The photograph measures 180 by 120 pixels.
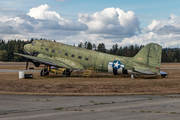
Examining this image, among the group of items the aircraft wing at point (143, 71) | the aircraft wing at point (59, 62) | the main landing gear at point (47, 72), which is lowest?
the main landing gear at point (47, 72)

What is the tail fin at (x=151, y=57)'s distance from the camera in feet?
111

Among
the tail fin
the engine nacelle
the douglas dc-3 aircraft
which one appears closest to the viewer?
the tail fin

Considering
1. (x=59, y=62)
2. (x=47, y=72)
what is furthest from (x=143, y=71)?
(x=47, y=72)

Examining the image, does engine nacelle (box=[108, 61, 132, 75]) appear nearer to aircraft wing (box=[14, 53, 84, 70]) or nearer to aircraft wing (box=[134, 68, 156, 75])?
aircraft wing (box=[134, 68, 156, 75])

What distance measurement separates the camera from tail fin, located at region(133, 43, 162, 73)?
33.9 m

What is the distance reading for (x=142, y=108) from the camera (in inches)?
534

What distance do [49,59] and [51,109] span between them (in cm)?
2524

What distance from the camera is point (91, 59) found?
36.6m

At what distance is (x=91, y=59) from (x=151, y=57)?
953cm

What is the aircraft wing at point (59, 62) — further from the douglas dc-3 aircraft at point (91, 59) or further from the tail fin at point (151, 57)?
the tail fin at point (151, 57)

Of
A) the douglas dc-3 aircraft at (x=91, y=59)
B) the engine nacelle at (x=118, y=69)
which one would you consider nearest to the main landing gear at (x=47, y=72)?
the douglas dc-3 aircraft at (x=91, y=59)

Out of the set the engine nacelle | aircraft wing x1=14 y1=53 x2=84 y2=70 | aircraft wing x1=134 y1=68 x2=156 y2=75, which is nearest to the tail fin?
aircraft wing x1=134 y1=68 x2=156 y2=75

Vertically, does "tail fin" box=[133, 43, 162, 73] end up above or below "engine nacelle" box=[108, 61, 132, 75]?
above

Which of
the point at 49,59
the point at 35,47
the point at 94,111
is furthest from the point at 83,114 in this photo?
the point at 35,47
